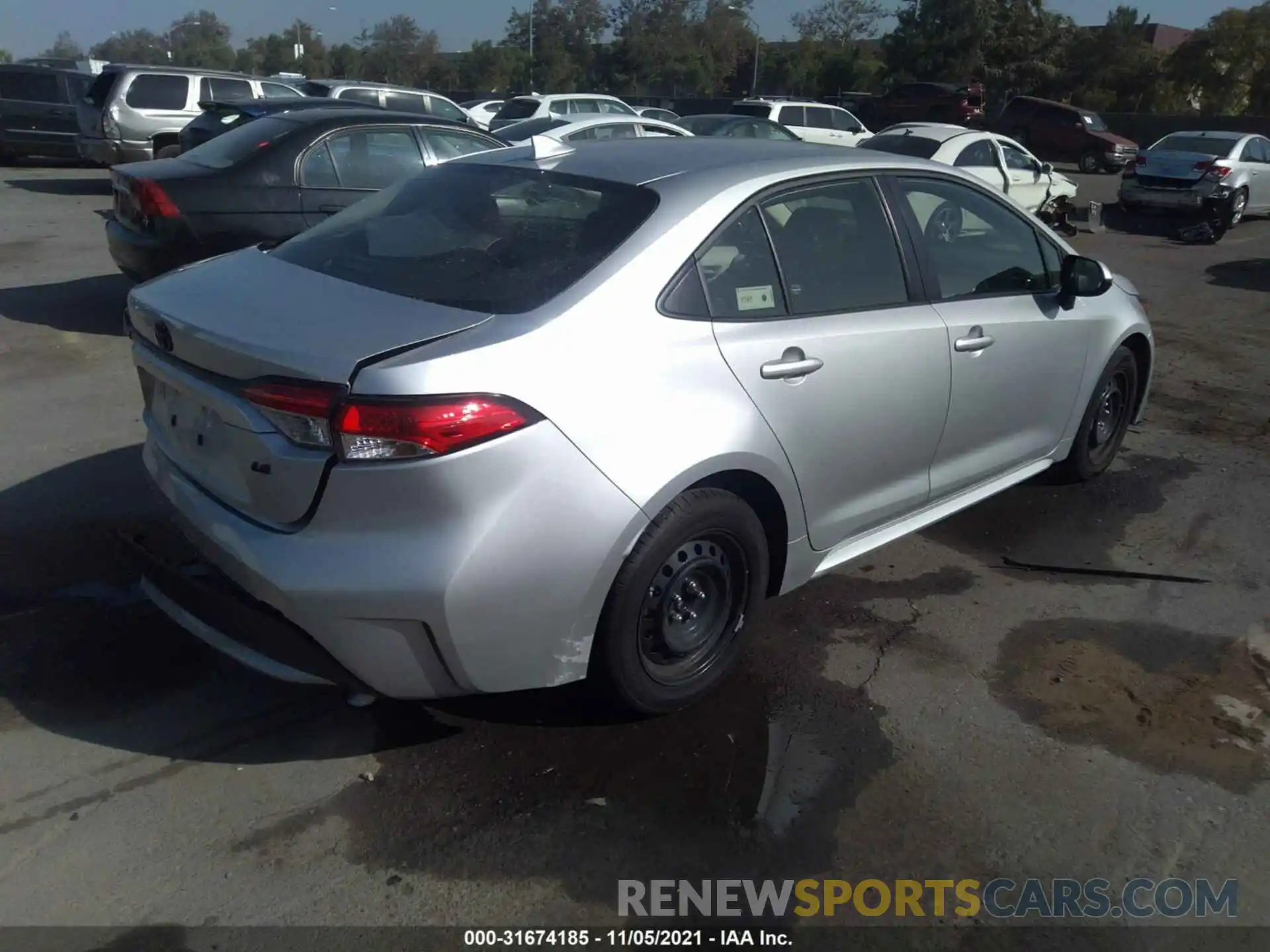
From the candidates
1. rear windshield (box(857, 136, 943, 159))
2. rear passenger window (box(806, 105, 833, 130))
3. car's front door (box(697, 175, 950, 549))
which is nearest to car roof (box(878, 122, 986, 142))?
rear windshield (box(857, 136, 943, 159))

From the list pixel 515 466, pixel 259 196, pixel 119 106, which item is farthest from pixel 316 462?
pixel 119 106

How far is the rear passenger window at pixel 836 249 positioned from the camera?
12.1 feet

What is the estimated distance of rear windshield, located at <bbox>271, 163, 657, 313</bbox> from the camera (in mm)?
3176

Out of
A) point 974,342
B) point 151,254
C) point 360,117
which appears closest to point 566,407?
point 974,342

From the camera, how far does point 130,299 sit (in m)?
3.54

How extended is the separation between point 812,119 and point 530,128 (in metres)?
9.45

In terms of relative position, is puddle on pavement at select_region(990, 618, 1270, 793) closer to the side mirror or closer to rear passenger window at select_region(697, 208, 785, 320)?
the side mirror

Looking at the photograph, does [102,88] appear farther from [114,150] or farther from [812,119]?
[812,119]

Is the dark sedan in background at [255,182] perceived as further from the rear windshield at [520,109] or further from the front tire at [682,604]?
the rear windshield at [520,109]

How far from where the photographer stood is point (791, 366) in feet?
11.4

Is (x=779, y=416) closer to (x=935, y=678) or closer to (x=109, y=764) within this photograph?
(x=935, y=678)

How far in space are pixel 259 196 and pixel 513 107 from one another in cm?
1436

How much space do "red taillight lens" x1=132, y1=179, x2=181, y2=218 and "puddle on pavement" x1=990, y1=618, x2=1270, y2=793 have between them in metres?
6.05

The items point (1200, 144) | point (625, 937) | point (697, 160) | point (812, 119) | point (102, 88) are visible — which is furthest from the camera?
point (812, 119)
